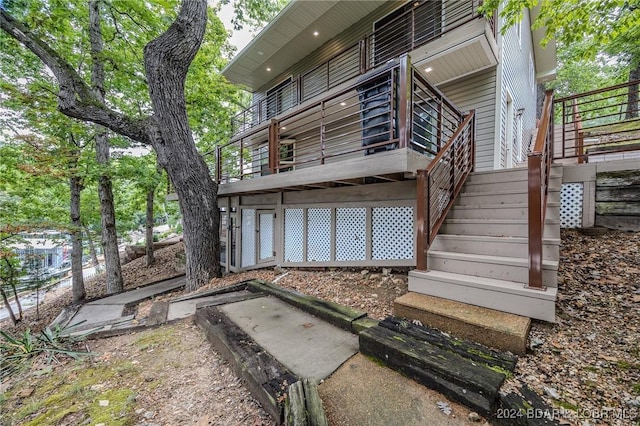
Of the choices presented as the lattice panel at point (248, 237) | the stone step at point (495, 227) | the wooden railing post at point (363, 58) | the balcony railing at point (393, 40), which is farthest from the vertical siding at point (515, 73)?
the lattice panel at point (248, 237)

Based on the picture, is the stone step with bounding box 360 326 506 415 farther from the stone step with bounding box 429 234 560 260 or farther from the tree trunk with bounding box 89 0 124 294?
the tree trunk with bounding box 89 0 124 294

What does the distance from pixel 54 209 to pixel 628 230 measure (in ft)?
47.1

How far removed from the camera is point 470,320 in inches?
90.6

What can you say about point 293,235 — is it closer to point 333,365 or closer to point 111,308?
point 333,365

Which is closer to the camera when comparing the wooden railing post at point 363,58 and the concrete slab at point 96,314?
the concrete slab at point 96,314

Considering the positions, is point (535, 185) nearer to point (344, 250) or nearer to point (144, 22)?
point (344, 250)

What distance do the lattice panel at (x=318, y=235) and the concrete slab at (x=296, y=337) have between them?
1.77 meters

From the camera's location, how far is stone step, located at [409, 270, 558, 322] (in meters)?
2.27

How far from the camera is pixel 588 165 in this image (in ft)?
12.8

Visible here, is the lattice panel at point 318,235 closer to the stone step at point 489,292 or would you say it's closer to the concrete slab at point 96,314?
the stone step at point 489,292

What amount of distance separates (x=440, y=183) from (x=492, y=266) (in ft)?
4.35

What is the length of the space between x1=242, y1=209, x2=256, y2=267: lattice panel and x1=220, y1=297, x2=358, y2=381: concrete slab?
10.7 ft

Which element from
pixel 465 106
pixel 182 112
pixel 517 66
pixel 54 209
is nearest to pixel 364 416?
pixel 182 112

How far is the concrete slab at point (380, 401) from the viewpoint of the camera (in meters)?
1.70
